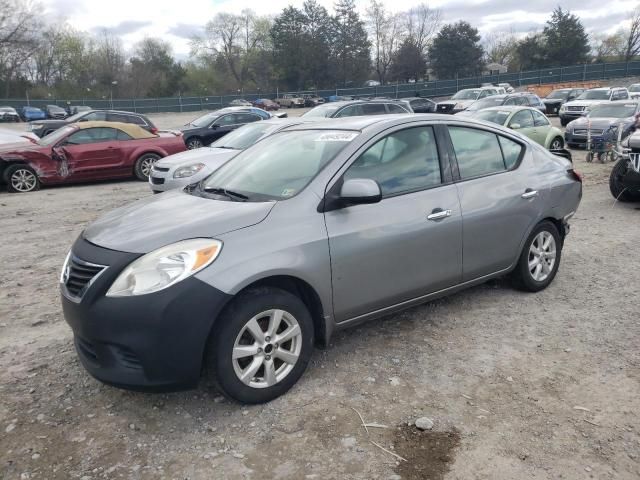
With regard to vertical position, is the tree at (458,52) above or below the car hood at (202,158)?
above

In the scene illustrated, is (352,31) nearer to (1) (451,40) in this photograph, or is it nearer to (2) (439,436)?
(1) (451,40)

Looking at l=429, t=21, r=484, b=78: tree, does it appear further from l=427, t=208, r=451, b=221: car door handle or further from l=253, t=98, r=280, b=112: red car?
l=427, t=208, r=451, b=221: car door handle

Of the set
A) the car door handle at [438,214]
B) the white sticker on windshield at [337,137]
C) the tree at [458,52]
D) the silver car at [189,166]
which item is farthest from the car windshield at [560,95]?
the tree at [458,52]

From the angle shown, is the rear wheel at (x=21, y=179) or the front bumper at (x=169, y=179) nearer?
the front bumper at (x=169, y=179)

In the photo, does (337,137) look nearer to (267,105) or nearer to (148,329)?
(148,329)

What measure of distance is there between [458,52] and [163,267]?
2941 inches

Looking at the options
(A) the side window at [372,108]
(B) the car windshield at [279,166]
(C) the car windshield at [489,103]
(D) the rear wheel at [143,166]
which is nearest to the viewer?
(B) the car windshield at [279,166]

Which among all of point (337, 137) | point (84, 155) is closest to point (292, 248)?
point (337, 137)

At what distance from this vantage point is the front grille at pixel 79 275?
3.01 meters

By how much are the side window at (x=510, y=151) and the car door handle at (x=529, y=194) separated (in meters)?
0.25

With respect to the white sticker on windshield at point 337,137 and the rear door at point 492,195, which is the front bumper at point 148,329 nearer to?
the white sticker on windshield at point 337,137

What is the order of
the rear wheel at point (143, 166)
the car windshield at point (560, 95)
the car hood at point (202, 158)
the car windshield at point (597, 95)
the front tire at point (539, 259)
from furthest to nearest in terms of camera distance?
the car windshield at point (560, 95) → the car windshield at point (597, 95) → the rear wheel at point (143, 166) → the car hood at point (202, 158) → the front tire at point (539, 259)

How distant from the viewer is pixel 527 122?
45.2ft

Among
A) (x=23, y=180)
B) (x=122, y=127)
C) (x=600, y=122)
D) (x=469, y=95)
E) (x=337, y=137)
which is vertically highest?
(x=469, y=95)
